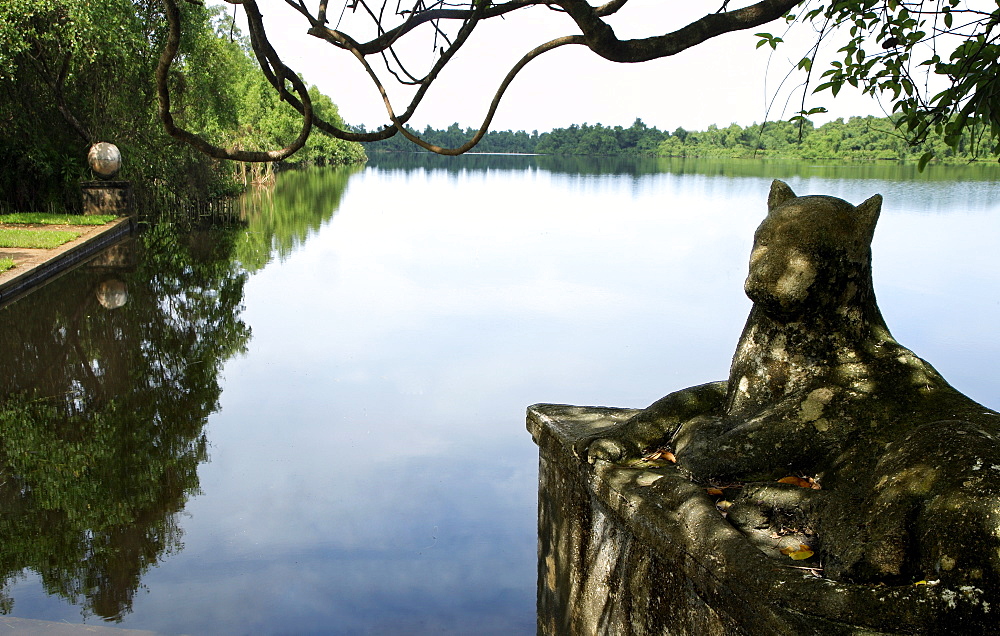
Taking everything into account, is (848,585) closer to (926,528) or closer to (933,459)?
(926,528)

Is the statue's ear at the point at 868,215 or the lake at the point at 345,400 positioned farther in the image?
the lake at the point at 345,400

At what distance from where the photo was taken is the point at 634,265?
18.2m

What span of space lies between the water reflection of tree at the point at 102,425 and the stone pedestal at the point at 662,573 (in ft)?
9.19

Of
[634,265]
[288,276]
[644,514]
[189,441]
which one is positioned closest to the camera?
[644,514]

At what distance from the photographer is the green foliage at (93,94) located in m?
18.5

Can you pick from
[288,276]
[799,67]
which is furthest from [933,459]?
[288,276]

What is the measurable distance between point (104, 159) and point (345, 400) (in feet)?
47.3

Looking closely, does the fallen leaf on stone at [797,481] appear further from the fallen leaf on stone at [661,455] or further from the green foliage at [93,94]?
the green foliage at [93,94]

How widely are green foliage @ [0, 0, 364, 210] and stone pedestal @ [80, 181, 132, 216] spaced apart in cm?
76

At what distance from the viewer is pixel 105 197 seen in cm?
2064

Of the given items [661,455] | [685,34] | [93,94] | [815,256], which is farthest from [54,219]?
[815,256]

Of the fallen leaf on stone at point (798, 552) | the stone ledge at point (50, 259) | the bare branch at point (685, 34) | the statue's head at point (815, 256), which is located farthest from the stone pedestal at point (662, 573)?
the stone ledge at point (50, 259)

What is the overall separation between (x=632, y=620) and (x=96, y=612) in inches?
133

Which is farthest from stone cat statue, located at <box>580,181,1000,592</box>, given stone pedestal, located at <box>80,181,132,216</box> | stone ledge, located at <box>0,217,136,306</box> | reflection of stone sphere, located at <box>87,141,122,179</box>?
stone pedestal, located at <box>80,181,132,216</box>
